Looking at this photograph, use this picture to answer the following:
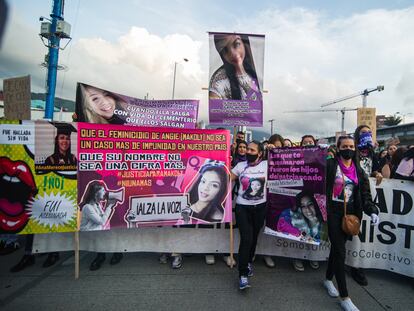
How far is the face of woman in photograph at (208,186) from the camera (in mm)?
3807

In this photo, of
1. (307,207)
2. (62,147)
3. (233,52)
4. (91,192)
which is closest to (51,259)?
(91,192)

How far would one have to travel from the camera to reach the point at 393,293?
123 inches

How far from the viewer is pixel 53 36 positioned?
20.2 m

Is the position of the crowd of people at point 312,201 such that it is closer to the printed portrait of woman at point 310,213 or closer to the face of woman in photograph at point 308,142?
the printed portrait of woman at point 310,213

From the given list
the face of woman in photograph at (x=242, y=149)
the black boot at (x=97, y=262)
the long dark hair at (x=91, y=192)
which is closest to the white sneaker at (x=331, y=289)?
the face of woman in photograph at (x=242, y=149)

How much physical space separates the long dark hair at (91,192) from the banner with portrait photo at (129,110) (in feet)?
2.97

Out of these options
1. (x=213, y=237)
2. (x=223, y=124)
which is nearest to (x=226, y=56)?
(x=223, y=124)

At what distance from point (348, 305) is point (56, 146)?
13.1 ft

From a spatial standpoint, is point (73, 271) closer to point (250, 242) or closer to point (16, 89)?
point (250, 242)

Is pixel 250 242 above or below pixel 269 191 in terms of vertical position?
below

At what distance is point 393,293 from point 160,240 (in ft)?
10.3

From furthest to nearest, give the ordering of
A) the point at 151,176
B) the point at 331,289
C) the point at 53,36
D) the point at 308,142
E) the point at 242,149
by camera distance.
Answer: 1. the point at 53,36
2. the point at 308,142
3. the point at 242,149
4. the point at 151,176
5. the point at 331,289

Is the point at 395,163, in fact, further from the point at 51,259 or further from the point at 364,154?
the point at 51,259

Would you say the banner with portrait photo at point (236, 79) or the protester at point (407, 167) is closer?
the protester at point (407, 167)
